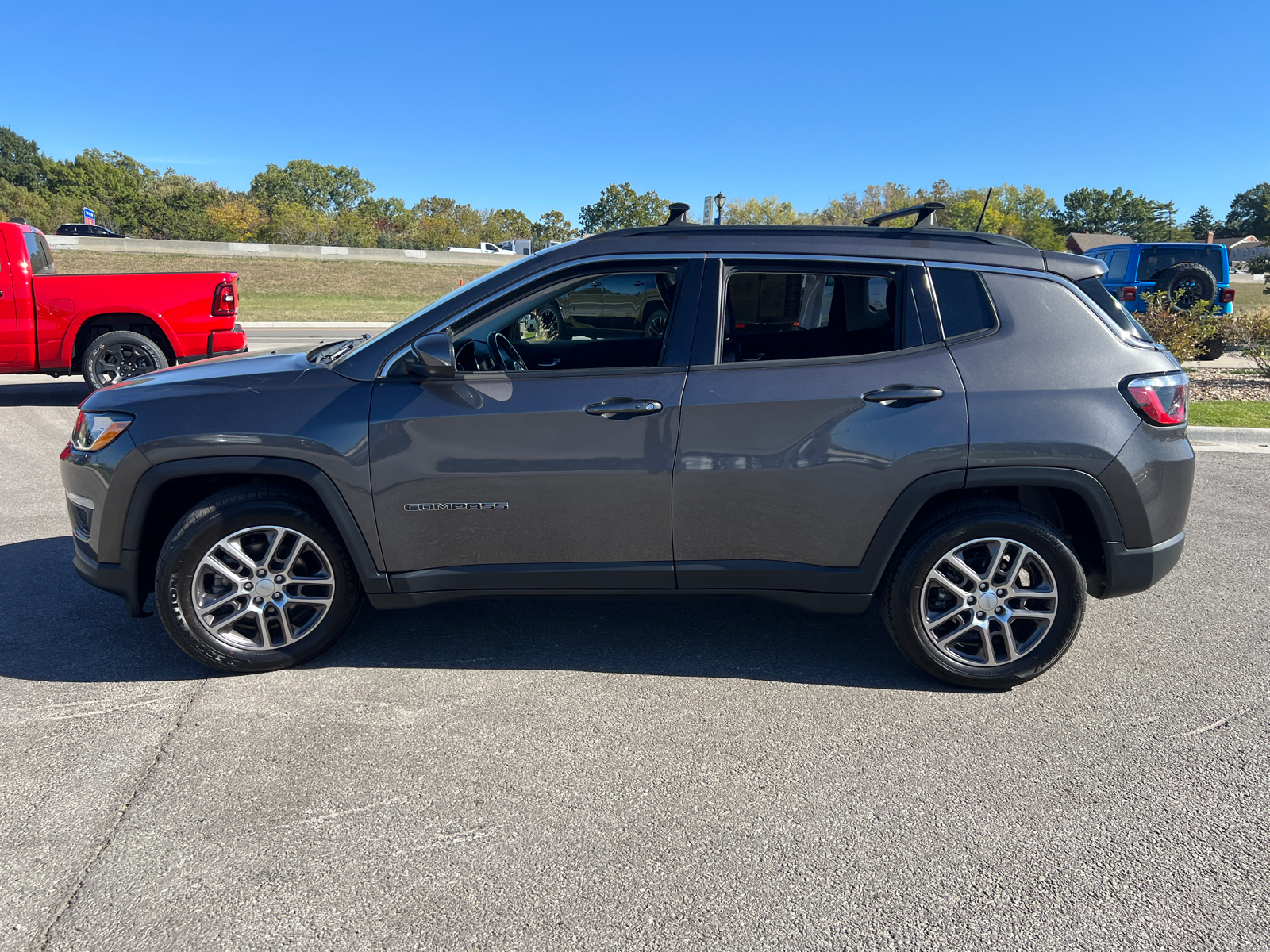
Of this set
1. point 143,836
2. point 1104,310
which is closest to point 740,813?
point 143,836

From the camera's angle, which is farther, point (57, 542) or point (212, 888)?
point (57, 542)

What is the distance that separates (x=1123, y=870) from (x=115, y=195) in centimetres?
10144

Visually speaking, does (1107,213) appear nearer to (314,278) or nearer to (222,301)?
(314,278)

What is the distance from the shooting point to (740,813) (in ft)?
9.27

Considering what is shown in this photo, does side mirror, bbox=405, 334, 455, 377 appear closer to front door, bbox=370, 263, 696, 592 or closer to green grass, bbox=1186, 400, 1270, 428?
front door, bbox=370, 263, 696, 592

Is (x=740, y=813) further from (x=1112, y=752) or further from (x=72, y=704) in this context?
(x=72, y=704)

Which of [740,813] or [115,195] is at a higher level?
[115,195]

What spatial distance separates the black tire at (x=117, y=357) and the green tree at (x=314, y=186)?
122388 millimetres

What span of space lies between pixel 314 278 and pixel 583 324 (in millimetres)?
42059

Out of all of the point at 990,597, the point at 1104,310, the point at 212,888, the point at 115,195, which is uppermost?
the point at 115,195

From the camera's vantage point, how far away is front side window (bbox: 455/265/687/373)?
368 centimetres

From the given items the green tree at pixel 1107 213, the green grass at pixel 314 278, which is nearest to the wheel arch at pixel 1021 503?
the green grass at pixel 314 278

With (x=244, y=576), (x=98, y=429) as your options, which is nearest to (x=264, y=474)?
(x=244, y=576)

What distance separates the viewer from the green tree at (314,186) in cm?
12375
